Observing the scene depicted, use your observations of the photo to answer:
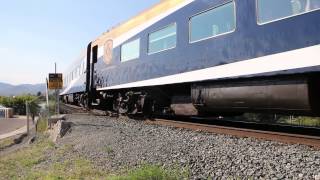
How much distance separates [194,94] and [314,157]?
13.4ft

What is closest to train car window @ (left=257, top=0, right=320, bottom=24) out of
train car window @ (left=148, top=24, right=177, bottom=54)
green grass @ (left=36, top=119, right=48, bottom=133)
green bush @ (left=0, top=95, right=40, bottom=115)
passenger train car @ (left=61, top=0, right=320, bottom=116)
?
passenger train car @ (left=61, top=0, right=320, bottom=116)

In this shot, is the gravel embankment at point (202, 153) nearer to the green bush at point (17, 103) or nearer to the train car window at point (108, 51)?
the train car window at point (108, 51)

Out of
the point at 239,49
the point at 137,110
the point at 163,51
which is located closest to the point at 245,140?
the point at 239,49

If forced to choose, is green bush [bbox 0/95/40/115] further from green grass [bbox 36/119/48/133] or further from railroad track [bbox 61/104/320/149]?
railroad track [bbox 61/104/320/149]

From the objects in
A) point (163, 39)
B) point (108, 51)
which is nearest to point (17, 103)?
point (108, 51)

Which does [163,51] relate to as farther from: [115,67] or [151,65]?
[115,67]

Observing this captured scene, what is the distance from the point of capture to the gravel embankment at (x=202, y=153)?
20.8 ft

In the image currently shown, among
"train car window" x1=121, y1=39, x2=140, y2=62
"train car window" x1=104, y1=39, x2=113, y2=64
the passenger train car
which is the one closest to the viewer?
the passenger train car

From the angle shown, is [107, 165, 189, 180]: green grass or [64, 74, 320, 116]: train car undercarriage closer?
[107, 165, 189, 180]: green grass

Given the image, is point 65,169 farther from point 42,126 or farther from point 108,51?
point 42,126

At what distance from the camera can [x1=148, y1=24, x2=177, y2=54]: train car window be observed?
11.6 m

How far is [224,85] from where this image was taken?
9.48m

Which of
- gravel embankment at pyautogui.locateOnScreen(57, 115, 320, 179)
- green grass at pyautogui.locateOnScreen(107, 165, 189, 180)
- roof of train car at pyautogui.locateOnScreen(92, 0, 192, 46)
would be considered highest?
roof of train car at pyautogui.locateOnScreen(92, 0, 192, 46)

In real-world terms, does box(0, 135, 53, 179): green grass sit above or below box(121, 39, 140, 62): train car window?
below
